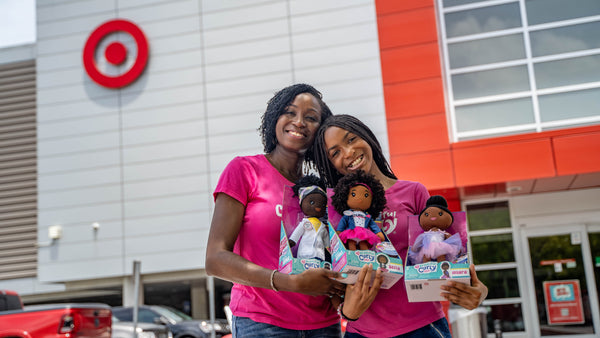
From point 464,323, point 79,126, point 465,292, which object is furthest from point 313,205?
point 79,126

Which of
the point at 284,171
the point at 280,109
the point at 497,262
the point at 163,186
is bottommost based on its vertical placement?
the point at 497,262

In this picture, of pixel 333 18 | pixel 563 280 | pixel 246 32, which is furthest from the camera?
pixel 246 32

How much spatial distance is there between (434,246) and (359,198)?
34 cm

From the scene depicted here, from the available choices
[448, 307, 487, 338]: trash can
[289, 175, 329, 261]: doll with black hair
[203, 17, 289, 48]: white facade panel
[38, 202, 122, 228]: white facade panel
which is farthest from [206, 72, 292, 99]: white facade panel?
[289, 175, 329, 261]: doll with black hair

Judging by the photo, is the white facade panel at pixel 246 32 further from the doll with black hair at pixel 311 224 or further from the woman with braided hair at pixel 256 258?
the doll with black hair at pixel 311 224

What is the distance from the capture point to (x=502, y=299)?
47.5 ft

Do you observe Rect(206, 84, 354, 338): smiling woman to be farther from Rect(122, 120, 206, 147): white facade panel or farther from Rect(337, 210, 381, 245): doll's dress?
Rect(122, 120, 206, 147): white facade panel

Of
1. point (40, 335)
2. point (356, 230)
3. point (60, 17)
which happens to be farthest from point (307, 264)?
point (60, 17)

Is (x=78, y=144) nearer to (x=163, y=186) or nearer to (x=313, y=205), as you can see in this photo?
(x=163, y=186)

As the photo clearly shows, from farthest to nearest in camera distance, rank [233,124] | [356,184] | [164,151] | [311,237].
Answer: [164,151], [233,124], [356,184], [311,237]

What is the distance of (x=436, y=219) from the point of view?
224 centimetres

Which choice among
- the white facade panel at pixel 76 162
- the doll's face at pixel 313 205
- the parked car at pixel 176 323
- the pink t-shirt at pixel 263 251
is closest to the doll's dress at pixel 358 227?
the doll's face at pixel 313 205

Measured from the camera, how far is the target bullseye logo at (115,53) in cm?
1919

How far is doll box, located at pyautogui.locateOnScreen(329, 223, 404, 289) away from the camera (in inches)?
81.6
